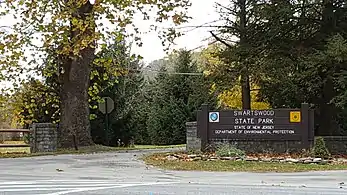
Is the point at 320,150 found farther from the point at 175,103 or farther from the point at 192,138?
the point at 175,103

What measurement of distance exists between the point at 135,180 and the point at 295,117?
10163 mm

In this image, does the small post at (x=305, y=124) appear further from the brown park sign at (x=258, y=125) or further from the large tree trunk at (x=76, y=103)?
the large tree trunk at (x=76, y=103)

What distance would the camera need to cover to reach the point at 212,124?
75.8 feet

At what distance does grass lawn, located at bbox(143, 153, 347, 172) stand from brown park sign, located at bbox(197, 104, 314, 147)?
11.2ft

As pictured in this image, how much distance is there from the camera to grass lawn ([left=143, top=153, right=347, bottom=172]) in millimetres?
17406

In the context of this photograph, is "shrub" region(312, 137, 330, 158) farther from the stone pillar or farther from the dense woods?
the stone pillar

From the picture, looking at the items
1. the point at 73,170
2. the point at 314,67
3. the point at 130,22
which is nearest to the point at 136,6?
the point at 130,22

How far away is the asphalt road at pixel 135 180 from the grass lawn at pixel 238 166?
0.87m

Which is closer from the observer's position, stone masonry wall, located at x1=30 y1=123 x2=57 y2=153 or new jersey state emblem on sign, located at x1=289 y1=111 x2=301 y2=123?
new jersey state emblem on sign, located at x1=289 y1=111 x2=301 y2=123

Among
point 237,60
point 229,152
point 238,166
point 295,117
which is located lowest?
point 238,166

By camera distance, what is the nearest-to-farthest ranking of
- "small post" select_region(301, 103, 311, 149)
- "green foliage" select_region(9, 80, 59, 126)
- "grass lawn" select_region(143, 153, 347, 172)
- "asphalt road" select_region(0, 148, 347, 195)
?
"asphalt road" select_region(0, 148, 347, 195) → "grass lawn" select_region(143, 153, 347, 172) → "small post" select_region(301, 103, 311, 149) → "green foliage" select_region(9, 80, 59, 126)

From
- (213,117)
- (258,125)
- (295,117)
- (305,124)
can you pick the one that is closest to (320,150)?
(305,124)

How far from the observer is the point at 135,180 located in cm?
1394

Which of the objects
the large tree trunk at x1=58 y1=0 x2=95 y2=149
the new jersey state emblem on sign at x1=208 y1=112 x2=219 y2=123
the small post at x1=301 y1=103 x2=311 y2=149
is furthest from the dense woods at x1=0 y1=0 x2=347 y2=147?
the new jersey state emblem on sign at x1=208 y1=112 x2=219 y2=123
